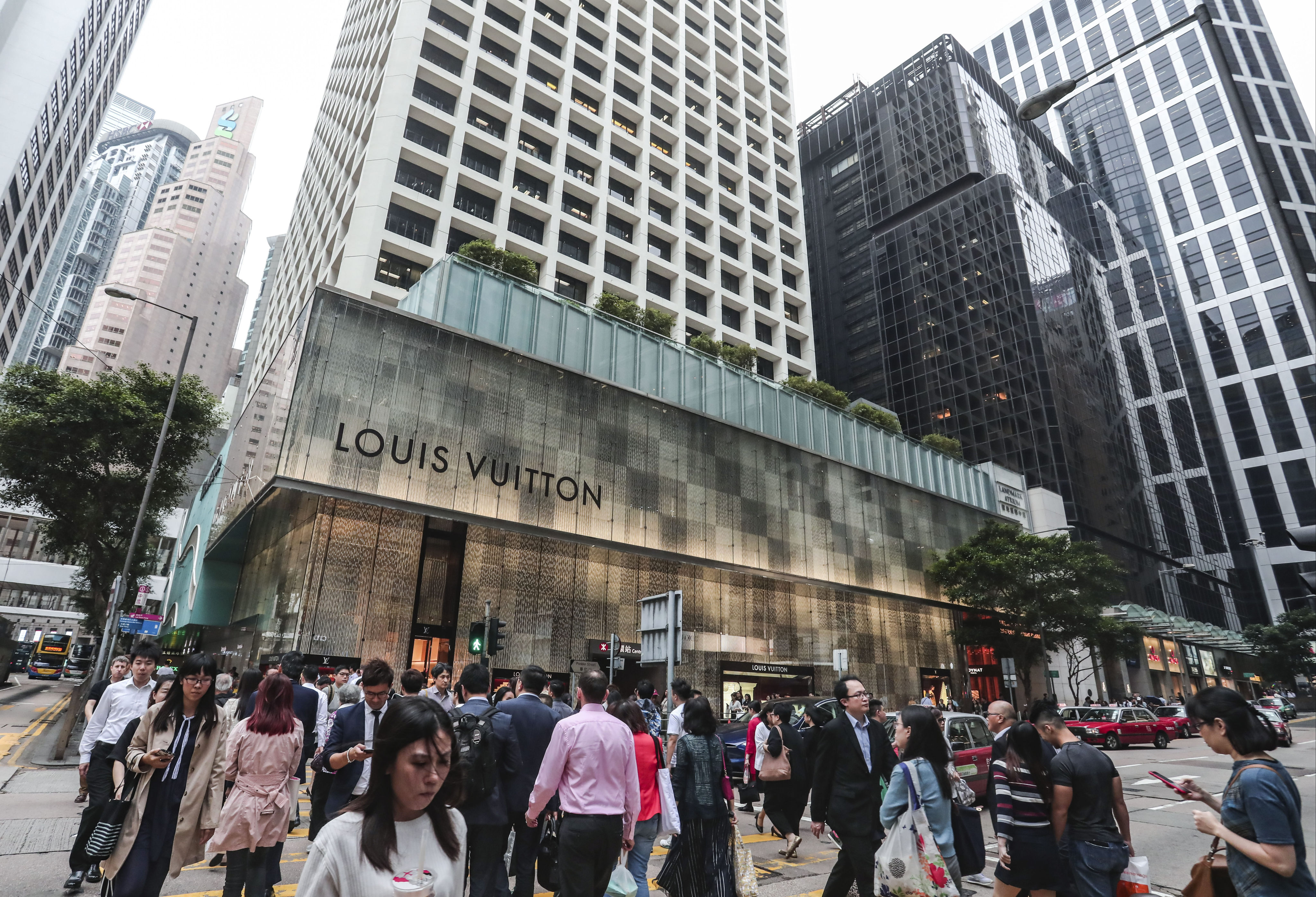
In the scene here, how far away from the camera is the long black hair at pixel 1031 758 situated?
4.66 meters

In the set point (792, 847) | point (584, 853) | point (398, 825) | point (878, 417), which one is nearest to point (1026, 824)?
point (584, 853)

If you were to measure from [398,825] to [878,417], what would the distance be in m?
38.9

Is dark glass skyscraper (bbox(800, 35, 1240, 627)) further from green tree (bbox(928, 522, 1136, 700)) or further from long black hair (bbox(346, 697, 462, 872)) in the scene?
long black hair (bbox(346, 697, 462, 872))

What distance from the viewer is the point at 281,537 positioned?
2114 centimetres

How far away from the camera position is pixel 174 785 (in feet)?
16.2

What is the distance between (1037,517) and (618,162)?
35958 mm

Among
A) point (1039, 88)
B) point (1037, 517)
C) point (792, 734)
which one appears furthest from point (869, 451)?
point (1039, 88)

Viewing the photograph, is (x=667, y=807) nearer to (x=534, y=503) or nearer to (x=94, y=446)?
(x=534, y=503)

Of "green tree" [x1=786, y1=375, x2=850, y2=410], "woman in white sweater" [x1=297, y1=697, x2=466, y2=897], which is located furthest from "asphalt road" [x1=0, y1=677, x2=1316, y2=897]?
"green tree" [x1=786, y1=375, x2=850, y2=410]

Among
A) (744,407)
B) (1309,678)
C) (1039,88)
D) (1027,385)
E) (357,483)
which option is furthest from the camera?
(1039,88)

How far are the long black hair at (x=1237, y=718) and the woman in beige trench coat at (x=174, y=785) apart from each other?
20.1 ft

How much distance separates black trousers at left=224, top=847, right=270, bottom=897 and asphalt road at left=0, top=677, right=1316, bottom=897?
2.44 ft

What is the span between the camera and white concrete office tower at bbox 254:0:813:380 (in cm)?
3516

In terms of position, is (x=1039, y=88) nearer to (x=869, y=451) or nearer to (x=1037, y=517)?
(x=1037, y=517)
